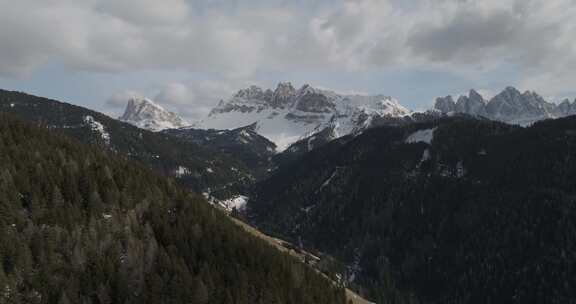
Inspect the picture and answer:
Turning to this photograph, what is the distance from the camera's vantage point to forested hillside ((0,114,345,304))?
10081 centimetres

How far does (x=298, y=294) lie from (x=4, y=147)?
8273 centimetres

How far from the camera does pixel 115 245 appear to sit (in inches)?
4427

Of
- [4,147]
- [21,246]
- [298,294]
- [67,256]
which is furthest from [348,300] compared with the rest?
[4,147]

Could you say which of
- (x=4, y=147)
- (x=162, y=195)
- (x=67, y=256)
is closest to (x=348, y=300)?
(x=162, y=195)

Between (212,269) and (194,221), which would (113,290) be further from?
(194,221)

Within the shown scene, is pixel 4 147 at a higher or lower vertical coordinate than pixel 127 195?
higher

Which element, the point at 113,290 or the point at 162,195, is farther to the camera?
the point at 162,195

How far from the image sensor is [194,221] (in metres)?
135

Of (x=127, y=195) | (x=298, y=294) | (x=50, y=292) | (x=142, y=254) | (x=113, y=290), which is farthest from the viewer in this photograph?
(x=127, y=195)

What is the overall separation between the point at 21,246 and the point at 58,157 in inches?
1772

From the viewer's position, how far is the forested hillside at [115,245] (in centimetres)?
10081

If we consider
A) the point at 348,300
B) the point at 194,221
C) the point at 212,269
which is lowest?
the point at 348,300

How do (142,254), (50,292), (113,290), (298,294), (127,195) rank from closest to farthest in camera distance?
1. (50,292)
2. (113,290)
3. (142,254)
4. (298,294)
5. (127,195)

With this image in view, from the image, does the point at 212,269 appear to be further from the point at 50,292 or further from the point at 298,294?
the point at 50,292
